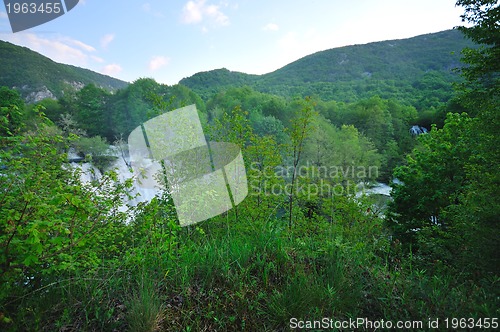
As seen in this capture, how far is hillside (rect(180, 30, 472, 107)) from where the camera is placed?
75812 mm

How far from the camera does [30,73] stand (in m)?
49.1

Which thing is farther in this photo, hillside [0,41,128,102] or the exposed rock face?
the exposed rock face

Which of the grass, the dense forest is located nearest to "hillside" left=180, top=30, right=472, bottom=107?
the dense forest

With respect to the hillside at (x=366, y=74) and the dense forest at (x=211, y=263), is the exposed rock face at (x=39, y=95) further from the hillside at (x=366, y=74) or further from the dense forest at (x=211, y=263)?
the dense forest at (x=211, y=263)

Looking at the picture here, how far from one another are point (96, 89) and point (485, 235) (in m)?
53.2

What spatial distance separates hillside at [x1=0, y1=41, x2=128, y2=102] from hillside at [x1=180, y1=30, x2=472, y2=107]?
3798 centimetres

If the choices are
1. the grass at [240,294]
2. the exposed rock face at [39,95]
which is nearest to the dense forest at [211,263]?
the grass at [240,294]

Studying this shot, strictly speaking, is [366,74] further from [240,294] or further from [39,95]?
[240,294]

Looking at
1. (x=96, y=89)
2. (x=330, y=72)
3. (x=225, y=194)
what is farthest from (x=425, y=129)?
(x=330, y=72)

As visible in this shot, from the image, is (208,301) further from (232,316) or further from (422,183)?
(422,183)

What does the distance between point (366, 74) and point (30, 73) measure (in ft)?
384

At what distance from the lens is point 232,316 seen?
2.24 meters

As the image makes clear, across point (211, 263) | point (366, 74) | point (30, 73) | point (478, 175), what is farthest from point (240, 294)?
point (366, 74)

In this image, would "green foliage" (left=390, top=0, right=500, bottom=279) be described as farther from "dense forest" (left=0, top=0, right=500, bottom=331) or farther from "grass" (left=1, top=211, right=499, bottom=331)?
"grass" (left=1, top=211, right=499, bottom=331)
